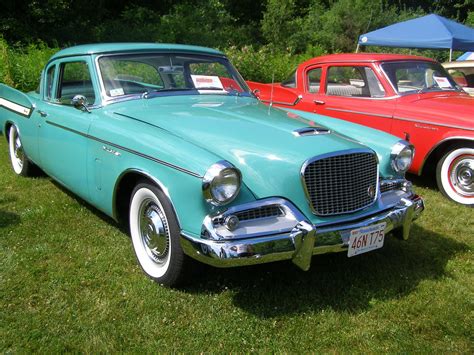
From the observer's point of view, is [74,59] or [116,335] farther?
[74,59]

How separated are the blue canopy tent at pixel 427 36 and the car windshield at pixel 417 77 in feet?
16.7

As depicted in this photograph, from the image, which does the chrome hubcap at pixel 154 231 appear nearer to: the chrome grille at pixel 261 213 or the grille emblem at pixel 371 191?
the chrome grille at pixel 261 213

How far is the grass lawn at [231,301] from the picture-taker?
249cm

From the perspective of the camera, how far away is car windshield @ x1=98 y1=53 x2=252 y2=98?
12.1 ft

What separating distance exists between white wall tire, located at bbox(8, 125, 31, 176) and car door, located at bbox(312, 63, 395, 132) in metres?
3.65

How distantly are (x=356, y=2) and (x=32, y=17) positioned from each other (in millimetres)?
16872

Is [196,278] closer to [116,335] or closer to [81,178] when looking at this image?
[116,335]

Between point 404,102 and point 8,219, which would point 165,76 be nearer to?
point 8,219

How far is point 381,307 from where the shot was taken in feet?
9.26

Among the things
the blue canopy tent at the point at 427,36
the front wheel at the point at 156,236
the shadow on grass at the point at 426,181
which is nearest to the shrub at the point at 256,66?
the blue canopy tent at the point at 427,36

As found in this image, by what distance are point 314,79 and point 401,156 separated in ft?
10.3

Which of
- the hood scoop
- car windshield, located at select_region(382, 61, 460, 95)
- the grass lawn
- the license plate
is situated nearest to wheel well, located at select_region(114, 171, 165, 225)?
the grass lawn

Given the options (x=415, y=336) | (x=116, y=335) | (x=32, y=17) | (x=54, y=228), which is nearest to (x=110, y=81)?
(x=54, y=228)

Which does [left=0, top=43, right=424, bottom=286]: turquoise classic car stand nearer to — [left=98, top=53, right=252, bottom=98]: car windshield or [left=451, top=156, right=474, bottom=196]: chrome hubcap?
[left=98, top=53, right=252, bottom=98]: car windshield
